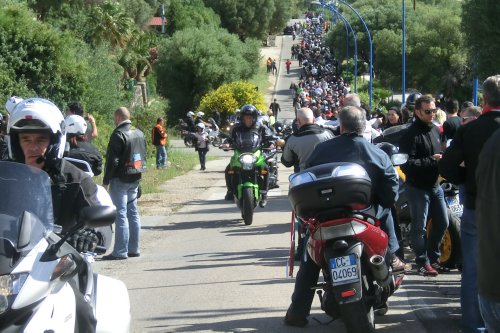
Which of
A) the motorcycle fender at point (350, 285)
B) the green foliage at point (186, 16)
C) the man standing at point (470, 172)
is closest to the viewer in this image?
the motorcycle fender at point (350, 285)

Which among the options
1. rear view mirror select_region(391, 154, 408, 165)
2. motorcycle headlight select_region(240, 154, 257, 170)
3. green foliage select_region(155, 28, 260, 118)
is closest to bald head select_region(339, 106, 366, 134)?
rear view mirror select_region(391, 154, 408, 165)

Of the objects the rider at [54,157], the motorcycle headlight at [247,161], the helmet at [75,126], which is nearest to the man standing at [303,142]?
the helmet at [75,126]

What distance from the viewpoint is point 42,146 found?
18.2 ft

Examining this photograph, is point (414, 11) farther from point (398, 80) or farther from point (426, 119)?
point (426, 119)

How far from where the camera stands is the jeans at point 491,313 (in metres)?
4.05

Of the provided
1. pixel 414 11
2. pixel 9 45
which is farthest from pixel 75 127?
pixel 414 11

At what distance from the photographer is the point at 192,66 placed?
212 ft

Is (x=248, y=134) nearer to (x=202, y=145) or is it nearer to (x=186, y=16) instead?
(x=202, y=145)

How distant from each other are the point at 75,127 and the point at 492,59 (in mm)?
17792

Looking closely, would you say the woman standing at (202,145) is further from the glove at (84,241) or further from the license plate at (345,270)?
the glove at (84,241)

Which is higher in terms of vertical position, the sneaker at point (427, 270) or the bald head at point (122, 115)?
the bald head at point (122, 115)

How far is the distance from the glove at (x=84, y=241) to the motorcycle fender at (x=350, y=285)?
1960 millimetres

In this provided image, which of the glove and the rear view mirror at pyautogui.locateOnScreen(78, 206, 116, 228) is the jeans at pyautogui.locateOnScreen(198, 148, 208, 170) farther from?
the rear view mirror at pyautogui.locateOnScreen(78, 206, 116, 228)

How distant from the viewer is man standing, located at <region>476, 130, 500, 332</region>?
13.0ft
